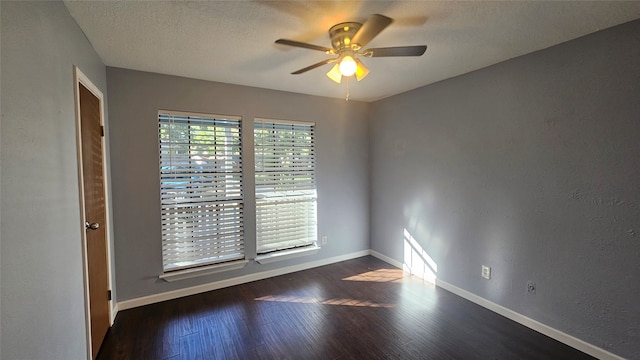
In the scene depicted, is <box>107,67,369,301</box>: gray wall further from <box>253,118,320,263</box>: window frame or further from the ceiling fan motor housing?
the ceiling fan motor housing

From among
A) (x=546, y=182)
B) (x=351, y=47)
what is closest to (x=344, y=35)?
(x=351, y=47)

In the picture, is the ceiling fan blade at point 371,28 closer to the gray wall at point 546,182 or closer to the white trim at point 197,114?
the gray wall at point 546,182

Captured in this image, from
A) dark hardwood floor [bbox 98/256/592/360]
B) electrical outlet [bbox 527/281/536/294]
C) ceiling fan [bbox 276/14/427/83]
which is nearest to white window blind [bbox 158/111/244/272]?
dark hardwood floor [bbox 98/256/592/360]

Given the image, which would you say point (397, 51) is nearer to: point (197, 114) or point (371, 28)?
point (371, 28)

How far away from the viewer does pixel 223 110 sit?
321 cm

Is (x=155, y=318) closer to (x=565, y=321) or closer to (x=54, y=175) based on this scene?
(x=54, y=175)

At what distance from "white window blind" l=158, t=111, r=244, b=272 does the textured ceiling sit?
0.61 metres

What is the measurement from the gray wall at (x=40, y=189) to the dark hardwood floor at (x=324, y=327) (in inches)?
29.9

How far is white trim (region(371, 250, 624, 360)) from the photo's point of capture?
6.94 feet

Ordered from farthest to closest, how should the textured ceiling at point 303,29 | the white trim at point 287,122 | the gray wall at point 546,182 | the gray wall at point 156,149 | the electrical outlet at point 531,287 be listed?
the white trim at point 287,122 → the gray wall at point 156,149 → the electrical outlet at point 531,287 → the gray wall at point 546,182 → the textured ceiling at point 303,29

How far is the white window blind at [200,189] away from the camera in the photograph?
3012 mm

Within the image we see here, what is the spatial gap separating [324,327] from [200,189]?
1.95m

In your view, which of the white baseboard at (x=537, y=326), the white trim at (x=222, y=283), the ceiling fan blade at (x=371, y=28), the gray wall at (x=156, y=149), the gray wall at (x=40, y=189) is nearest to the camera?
A: the gray wall at (x=40, y=189)

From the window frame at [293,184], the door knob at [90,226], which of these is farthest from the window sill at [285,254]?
the door knob at [90,226]
